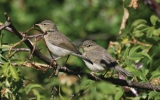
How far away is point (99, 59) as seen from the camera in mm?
5977

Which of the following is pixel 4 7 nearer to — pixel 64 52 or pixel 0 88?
pixel 64 52

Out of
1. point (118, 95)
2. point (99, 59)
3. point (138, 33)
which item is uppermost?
point (138, 33)

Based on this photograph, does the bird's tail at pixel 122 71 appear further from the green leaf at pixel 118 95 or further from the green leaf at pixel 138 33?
the green leaf at pixel 138 33

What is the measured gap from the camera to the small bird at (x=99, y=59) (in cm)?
481

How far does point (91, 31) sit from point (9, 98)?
19.0 feet

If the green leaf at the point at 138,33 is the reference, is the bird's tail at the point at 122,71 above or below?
below

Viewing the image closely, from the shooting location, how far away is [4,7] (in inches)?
427

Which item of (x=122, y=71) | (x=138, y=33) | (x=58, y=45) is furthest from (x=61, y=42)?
(x=122, y=71)

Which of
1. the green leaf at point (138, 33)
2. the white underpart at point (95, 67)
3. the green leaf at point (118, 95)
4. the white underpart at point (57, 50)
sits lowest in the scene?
the white underpart at point (95, 67)

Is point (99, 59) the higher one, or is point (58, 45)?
point (58, 45)

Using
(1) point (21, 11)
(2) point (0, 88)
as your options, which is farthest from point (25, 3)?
(2) point (0, 88)

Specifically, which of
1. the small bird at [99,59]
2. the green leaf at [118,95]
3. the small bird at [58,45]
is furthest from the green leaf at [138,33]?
the green leaf at [118,95]

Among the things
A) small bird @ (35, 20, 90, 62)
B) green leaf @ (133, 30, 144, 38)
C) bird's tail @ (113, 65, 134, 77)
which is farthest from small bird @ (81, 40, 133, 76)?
green leaf @ (133, 30, 144, 38)

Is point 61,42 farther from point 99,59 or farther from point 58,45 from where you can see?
point 99,59
